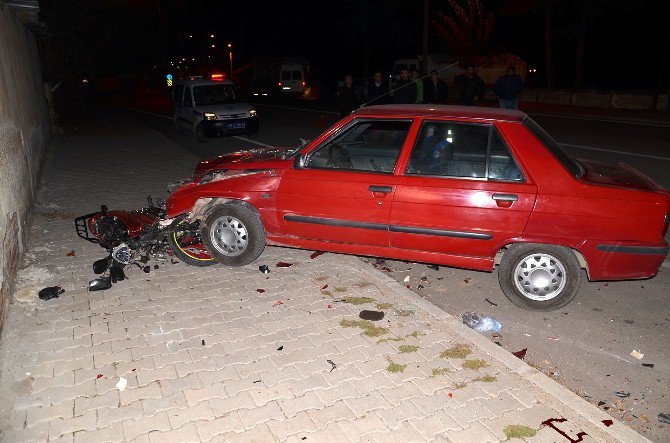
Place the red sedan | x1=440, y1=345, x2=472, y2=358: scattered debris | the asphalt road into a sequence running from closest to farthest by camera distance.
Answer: the asphalt road < x1=440, y1=345, x2=472, y2=358: scattered debris < the red sedan

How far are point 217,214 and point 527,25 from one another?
5162 cm

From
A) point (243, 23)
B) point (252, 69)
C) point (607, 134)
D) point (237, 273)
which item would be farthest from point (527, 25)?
point (237, 273)

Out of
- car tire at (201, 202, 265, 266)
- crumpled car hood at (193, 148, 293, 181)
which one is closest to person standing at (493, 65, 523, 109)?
crumpled car hood at (193, 148, 293, 181)

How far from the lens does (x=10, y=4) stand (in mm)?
10359

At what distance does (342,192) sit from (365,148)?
103 centimetres

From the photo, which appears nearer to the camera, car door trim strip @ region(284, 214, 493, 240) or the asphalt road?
the asphalt road

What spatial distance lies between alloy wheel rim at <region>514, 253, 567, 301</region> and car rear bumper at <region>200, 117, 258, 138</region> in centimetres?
1226

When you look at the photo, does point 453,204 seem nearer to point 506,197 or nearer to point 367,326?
point 506,197

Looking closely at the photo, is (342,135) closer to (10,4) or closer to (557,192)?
(557,192)

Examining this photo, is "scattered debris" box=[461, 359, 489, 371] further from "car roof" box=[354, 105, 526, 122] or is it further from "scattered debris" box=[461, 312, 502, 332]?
"car roof" box=[354, 105, 526, 122]

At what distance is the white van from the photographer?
15.5m

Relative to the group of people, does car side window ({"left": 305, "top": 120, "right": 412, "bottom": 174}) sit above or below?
below

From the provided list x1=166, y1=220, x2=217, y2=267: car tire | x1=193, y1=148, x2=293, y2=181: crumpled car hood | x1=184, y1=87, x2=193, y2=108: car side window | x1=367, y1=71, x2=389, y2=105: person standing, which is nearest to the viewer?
x1=193, y1=148, x2=293, y2=181: crumpled car hood

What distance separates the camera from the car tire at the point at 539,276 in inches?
186
